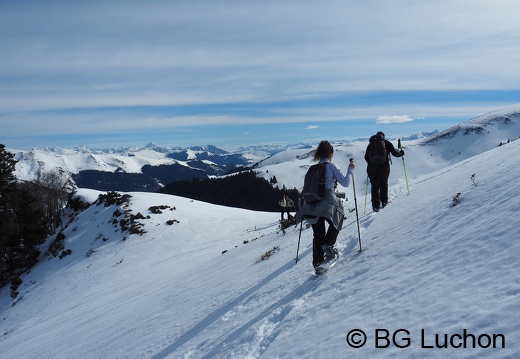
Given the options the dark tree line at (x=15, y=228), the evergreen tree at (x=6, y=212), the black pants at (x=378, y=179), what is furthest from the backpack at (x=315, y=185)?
the evergreen tree at (x=6, y=212)

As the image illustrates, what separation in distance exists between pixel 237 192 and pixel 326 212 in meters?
130

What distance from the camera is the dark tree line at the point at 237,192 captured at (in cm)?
12988

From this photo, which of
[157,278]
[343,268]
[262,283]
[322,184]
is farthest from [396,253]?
[157,278]

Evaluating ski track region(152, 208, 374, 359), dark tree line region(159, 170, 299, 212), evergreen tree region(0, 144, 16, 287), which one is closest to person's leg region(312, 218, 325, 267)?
ski track region(152, 208, 374, 359)

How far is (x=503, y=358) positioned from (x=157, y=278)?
18.5 m

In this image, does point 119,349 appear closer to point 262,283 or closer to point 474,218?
point 262,283

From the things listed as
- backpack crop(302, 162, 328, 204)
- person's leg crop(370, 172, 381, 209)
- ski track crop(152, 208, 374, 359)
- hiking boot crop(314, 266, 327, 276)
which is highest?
backpack crop(302, 162, 328, 204)

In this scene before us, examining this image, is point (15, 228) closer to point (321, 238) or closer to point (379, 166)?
point (379, 166)

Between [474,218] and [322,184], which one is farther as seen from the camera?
[322,184]

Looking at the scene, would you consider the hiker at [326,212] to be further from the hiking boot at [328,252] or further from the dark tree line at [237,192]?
the dark tree line at [237,192]

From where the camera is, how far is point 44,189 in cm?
6888

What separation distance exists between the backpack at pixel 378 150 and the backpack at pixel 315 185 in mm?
5480

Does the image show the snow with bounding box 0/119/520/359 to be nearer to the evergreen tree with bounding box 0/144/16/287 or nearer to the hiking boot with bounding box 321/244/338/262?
the hiking boot with bounding box 321/244/338/262

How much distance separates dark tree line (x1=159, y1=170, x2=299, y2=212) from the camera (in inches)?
5113
